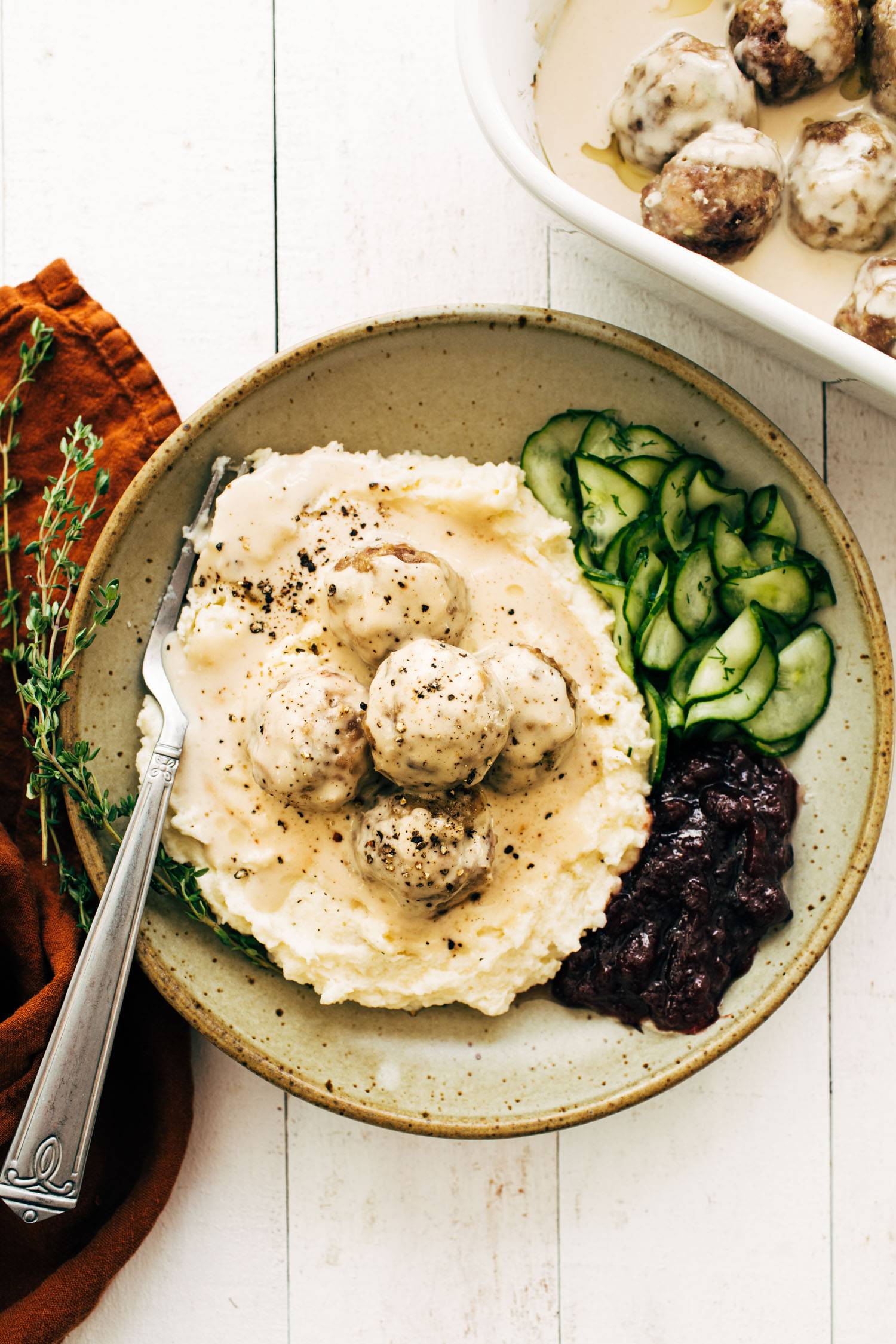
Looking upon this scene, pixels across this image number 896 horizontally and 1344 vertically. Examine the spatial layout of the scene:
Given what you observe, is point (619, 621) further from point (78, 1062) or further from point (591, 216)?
point (78, 1062)

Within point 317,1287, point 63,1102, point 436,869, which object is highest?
point 436,869

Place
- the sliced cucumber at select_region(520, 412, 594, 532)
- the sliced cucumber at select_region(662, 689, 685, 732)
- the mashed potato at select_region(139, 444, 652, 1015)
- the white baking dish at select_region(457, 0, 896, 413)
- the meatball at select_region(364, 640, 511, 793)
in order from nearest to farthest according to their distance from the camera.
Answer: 1. the white baking dish at select_region(457, 0, 896, 413)
2. the meatball at select_region(364, 640, 511, 793)
3. the mashed potato at select_region(139, 444, 652, 1015)
4. the sliced cucumber at select_region(662, 689, 685, 732)
5. the sliced cucumber at select_region(520, 412, 594, 532)

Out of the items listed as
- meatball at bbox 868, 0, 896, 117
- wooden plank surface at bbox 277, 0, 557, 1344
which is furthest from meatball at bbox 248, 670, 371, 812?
meatball at bbox 868, 0, 896, 117

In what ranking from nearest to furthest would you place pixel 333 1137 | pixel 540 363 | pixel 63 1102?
pixel 63 1102 → pixel 540 363 → pixel 333 1137

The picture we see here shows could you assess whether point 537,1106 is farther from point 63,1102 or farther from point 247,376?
point 247,376

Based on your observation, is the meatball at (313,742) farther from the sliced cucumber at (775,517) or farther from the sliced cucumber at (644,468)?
the sliced cucumber at (775,517)

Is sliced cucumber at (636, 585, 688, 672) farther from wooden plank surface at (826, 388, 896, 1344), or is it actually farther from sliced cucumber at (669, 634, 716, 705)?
wooden plank surface at (826, 388, 896, 1344)

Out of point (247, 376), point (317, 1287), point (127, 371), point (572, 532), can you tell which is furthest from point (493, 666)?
point (317, 1287)
